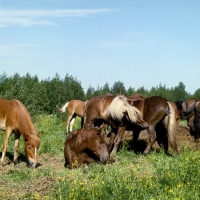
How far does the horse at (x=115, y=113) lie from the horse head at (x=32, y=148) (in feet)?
8.05

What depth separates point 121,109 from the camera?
11.5 meters

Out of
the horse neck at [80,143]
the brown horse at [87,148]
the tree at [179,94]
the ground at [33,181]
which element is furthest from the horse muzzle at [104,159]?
the tree at [179,94]

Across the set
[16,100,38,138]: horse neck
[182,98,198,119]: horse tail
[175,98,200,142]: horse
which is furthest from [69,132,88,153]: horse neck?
[182,98,198,119]: horse tail

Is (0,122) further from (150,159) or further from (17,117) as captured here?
(150,159)

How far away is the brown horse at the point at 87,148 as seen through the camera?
32.1 feet

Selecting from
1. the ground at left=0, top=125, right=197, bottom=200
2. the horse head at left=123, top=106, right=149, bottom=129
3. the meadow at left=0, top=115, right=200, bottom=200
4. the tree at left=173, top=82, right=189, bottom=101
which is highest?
the tree at left=173, top=82, right=189, bottom=101

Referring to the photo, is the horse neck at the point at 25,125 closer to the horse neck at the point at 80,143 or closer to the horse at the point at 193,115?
the horse neck at the point at 80,143

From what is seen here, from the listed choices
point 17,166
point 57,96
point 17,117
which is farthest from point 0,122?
point 57,96

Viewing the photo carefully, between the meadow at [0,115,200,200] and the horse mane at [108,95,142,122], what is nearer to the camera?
the meadow at [0,115,200,200]

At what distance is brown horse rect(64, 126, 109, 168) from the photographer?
32.1 ft

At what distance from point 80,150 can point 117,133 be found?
2.35 metres

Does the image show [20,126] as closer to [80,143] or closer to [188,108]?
[80,143]

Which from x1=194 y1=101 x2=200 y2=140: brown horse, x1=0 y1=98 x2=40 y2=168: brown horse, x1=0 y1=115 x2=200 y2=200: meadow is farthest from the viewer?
x1=194 y1=101 x2=200 y2=140: brown horse

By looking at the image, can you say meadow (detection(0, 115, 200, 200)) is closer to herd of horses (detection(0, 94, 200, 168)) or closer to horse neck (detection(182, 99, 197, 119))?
herd of horses (detection(0, 94, 200, 168))
